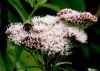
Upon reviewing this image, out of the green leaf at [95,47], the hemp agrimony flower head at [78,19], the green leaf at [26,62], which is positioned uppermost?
the green leaf at [95,47]

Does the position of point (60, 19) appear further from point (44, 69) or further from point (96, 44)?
point (96, 44)

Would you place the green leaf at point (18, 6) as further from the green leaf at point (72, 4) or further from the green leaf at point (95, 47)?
the green leaf at point (95, 47)

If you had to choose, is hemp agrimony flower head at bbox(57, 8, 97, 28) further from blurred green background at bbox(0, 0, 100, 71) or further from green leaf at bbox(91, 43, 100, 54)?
green leaf at bbox(91, 43, 100, 54)

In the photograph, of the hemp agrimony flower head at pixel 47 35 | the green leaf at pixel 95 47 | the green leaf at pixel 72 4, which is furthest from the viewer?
the green leaf at pixel 95 47

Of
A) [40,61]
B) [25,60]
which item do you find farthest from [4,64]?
[40,61]

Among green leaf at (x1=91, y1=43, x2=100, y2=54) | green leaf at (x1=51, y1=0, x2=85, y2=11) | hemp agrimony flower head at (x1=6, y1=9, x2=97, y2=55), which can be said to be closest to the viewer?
hemp agrimony flower head at (x1=6, y1=9, x2=97, y2=55)

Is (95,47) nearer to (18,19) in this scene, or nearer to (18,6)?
(18,19)

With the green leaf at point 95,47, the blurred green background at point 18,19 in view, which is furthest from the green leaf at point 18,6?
the green leaf at point 95,47

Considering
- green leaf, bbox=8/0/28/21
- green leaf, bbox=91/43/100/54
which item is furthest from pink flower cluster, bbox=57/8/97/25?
green leaf, bbox=91/43/100/54
